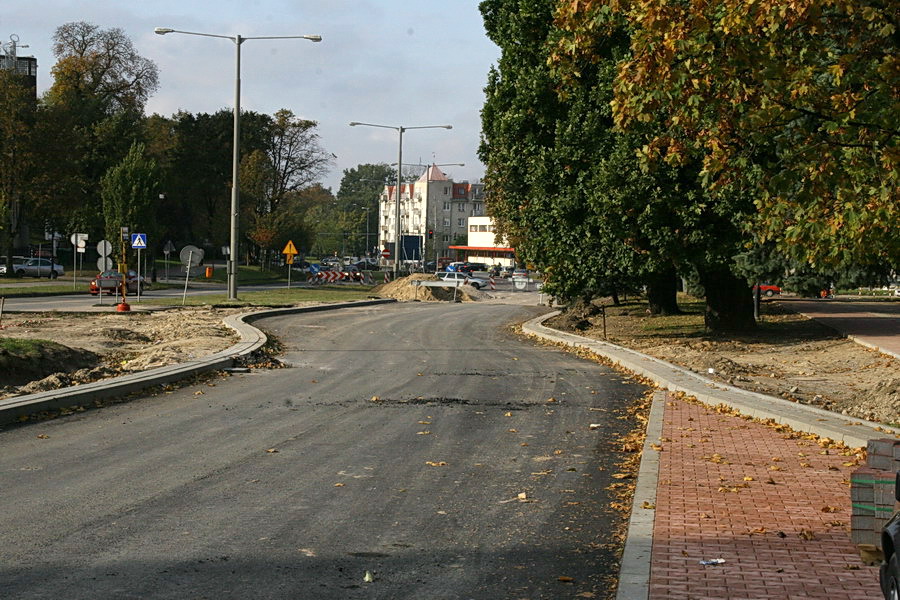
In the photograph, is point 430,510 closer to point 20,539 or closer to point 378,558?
point 378,558

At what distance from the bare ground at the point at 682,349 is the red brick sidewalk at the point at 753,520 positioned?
3429 millimetres

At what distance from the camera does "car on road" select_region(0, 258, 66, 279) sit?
216 ft

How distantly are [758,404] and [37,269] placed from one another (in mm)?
61317

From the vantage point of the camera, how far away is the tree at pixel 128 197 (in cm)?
5519

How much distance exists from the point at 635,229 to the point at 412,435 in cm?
1427

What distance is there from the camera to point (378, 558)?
6.69 metres

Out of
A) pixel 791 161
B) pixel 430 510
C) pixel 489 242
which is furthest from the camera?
pixel 489 242

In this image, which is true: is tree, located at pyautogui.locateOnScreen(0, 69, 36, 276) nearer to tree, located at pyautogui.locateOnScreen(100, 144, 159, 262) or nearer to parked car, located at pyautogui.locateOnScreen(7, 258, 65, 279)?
parked car, located at pyautogui.locateOnScreen(7, 258, 65, 279)

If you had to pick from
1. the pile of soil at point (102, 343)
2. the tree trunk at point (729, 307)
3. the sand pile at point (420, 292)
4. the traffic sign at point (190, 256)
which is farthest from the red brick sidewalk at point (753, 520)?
the sand pile at point (420, 292)

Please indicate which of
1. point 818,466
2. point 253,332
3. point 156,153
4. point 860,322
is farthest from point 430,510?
point 156,153

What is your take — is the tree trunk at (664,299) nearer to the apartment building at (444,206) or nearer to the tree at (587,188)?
the tree at (587,188)

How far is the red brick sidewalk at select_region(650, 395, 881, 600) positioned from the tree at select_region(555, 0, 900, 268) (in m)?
3.01

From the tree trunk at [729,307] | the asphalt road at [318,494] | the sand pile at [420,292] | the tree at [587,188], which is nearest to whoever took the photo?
the asphalt road at [318,494]

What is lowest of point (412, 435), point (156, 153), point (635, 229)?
point (412, 435)
